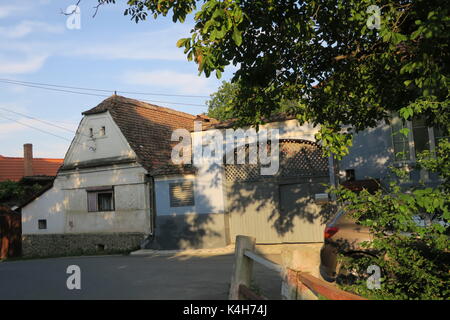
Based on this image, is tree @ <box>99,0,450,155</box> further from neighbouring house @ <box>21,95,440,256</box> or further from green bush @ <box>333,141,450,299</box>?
neighbouring house @ <box>21,95,440,256</box>

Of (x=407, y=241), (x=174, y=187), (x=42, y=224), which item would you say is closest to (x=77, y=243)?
(x=42, y=224)

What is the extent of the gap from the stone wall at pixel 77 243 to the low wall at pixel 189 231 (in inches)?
56.8

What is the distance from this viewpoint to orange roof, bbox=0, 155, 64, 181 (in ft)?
119

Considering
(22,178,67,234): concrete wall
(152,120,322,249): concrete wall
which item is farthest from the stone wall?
(152,120,322,249): concrete wall

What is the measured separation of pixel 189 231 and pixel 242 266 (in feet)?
42.6

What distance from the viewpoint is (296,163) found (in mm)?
16625

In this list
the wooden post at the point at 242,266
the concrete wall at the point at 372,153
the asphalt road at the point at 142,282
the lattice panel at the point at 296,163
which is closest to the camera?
the wooden post at the point at 242,266

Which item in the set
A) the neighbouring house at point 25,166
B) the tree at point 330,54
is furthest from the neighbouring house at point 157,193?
the neighbouring house at point 25,166

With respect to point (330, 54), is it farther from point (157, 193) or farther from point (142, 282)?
point (157, 193)

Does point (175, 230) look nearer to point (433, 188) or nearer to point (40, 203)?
point (40, 203)

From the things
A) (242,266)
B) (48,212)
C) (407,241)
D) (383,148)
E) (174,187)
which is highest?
(383,148)

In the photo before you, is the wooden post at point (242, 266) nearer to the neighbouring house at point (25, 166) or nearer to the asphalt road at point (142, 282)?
the asphalt road at point (142, 282)

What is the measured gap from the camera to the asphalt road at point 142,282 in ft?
28.9

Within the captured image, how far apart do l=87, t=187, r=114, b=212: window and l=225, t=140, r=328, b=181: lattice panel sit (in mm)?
7308
